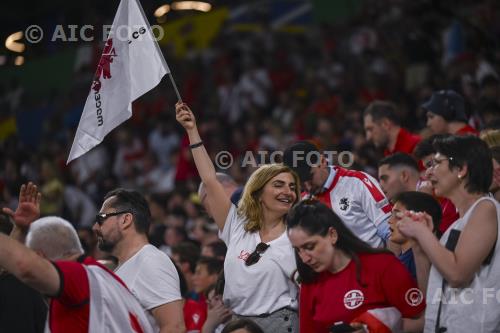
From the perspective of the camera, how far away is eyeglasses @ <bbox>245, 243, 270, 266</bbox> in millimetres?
6254

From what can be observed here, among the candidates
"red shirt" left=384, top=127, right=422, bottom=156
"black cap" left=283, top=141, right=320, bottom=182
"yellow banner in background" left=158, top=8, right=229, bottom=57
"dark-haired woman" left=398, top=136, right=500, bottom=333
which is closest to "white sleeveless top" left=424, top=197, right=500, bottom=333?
"dark-haired woman" left=398, top=136, right=500, bottom=333

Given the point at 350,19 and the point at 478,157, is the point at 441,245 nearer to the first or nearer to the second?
the point at 478,157

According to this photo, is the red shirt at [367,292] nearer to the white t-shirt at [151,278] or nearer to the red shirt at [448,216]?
the white t-shirt at [151,278]

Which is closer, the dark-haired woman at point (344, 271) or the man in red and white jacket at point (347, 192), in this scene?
the dark-haired woman at point (344, 271)

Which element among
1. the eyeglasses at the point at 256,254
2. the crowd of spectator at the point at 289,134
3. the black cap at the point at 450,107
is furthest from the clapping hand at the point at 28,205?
the black cap at the point at 450,107

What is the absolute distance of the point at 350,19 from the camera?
1878cm

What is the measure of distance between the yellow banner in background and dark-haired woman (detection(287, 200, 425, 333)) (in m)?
14.8

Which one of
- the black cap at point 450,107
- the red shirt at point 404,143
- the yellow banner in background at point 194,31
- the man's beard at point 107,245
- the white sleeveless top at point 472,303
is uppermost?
the yellow banner in background at point 194,31

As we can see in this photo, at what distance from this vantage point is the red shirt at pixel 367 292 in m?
5.24

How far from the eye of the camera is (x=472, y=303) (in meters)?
5.18

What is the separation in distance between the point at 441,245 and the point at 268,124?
10.0m

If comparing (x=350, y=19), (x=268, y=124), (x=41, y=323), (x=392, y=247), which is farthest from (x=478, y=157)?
(x=350, y=19)

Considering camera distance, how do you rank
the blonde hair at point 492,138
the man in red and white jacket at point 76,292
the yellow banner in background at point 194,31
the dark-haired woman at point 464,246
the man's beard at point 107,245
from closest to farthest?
the man in red and white jacket at point 76,292
the dark-haired woman at point 464,246
the man's beard at point 107,245
the blonde hair at point 492,138
the yellow banner in background at point 194,31

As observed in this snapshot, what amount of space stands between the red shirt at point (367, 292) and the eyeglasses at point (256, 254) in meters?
0.86
